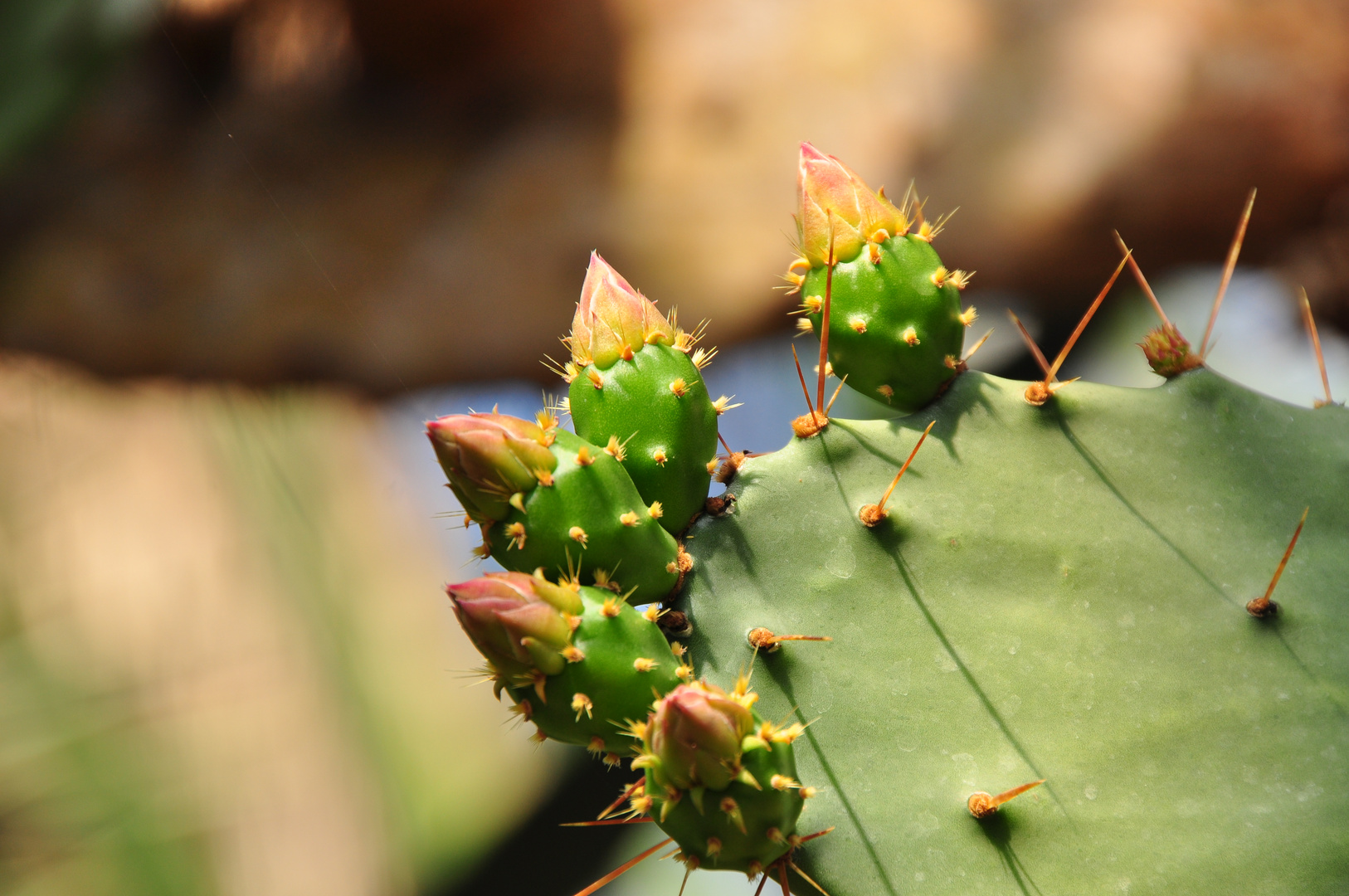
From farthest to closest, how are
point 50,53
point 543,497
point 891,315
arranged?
point 50,53, point 891,315, point 543,497

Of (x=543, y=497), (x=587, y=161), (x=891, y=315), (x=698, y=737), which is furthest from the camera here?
(x=587, y=161)

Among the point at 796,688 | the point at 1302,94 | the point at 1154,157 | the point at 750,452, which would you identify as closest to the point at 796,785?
the point at 796,688

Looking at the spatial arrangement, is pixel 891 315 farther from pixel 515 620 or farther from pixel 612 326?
pixel 515 620

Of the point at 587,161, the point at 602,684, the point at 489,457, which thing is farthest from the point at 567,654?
the point at 587,161

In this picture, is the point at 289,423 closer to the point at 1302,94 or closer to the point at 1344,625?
the point at 1344,625

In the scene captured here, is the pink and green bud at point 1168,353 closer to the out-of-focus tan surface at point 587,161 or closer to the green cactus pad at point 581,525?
the green cactus pad at point 581,525

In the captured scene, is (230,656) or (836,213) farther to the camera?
(230,656)

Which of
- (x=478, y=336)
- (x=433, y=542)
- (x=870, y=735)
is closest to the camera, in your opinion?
(x=870, y=735)

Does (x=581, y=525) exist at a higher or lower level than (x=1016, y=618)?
higher
